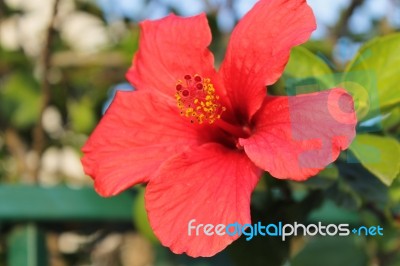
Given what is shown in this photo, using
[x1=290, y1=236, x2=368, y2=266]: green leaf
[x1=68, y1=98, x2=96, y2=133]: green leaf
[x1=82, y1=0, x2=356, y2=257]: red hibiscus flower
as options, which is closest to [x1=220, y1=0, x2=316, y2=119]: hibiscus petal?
[x1=82, y1=0, x2=356, y2=257]: red hibiscus flower

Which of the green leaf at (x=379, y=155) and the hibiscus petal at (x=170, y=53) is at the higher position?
the hibiscus petal at (x=170, y=53)

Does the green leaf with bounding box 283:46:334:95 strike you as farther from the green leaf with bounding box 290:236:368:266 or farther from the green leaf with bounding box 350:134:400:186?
the green leaf with bounding box 290:236:368:266

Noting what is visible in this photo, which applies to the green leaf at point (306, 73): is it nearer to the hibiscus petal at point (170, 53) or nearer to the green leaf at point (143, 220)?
the hibiscus petal at point (170, 53)

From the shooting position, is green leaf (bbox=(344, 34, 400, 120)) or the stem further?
the stem

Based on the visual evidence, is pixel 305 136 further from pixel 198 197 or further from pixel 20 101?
pixel 20 101

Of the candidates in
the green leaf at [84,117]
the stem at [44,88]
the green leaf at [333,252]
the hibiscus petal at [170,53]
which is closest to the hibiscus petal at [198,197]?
the hibiscus petal at [170,53]

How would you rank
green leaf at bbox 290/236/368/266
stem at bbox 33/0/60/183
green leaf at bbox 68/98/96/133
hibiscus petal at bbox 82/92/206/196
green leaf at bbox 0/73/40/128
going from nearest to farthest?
hibiscus petal at bbox 82/92/206/196
green leaf at bbox 290/236/368/266
stem at bbox 33/0/60/183
green leaf at bbox 68/98/96/133
green leaf at bbox 0/73/40/128

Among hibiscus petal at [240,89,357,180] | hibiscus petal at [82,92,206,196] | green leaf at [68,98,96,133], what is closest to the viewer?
hibiscus petal at [240,89,357,180]

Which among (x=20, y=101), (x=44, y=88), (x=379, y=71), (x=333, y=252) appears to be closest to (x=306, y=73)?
(x=379, y=71)

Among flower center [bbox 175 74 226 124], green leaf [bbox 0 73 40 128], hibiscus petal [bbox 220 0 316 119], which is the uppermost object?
hibiscus petal [bbox 220 0 316 119]
